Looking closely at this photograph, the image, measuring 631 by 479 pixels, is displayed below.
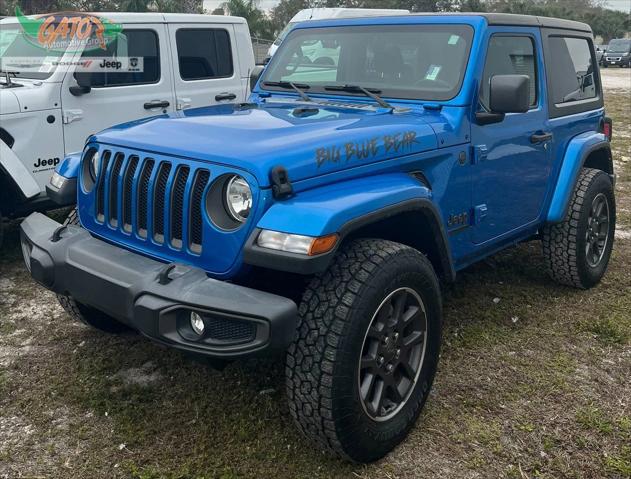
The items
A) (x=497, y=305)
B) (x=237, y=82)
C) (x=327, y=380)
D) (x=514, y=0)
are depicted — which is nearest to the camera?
(x=327, y=380)

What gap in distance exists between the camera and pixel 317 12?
14156 mm

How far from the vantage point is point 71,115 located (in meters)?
5.53

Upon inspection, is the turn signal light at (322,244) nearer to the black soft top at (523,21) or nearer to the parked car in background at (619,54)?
the black soft top at (523,21)

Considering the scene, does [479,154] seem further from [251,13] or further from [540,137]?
[251,13]

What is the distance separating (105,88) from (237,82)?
1.54 meters

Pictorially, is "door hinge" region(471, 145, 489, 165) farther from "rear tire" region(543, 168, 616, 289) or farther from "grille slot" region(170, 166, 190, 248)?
"grille slot" region(170, 166, 190, 248)

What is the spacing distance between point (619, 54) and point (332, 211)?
1598 inches

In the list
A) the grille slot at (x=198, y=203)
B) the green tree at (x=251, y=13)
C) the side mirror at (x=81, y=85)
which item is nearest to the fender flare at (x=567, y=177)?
the grille slot at (x=198, y=203)

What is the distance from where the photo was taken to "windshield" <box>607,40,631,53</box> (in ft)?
123

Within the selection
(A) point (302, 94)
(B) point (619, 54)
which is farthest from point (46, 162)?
(B) point (619, 54)

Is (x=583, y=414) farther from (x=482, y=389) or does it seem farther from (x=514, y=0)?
(x=514, y=0)

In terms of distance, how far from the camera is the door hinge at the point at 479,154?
3.52 meters

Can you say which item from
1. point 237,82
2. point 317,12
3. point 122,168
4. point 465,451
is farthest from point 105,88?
point 317,12

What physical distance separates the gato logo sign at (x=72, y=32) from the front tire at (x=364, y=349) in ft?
13.2
